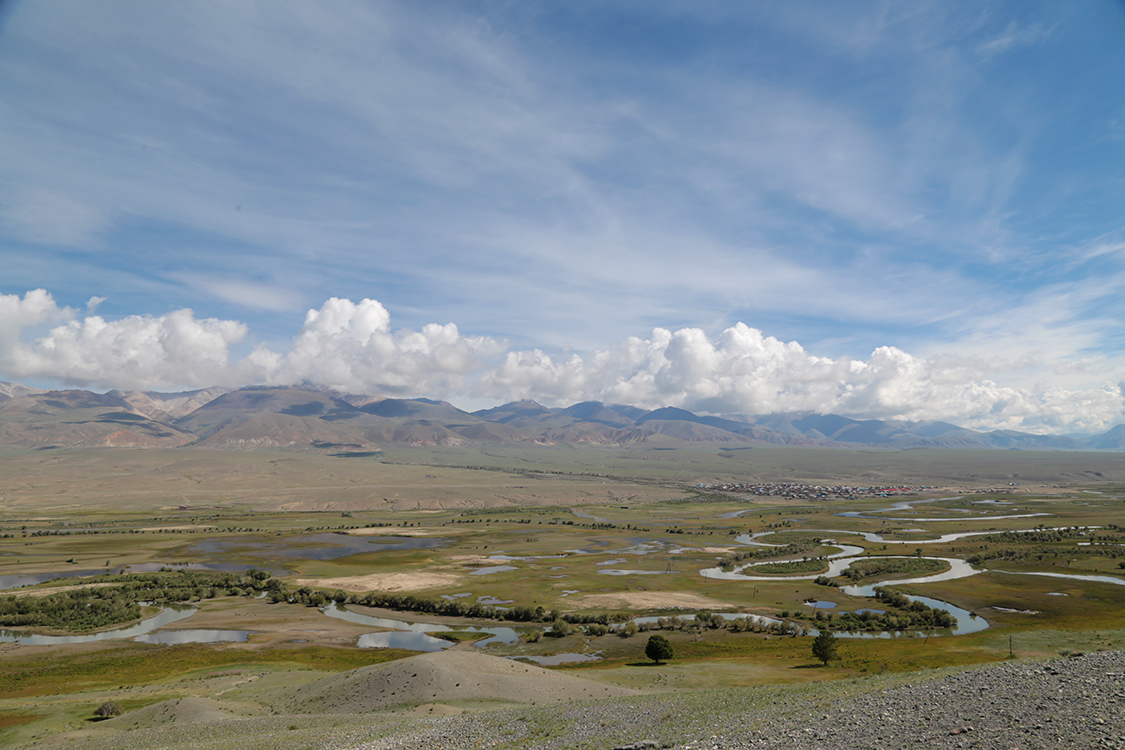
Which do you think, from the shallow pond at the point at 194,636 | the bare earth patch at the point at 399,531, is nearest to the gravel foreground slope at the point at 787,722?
the shallow pond at the point at 194,636

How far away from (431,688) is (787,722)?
2758 centimetres

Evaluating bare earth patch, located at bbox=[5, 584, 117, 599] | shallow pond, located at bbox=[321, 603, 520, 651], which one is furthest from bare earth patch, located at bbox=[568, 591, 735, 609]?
bare earth patch, located at bbox=[5, 584, 117, 599]

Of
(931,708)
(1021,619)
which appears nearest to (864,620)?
(1021,619)

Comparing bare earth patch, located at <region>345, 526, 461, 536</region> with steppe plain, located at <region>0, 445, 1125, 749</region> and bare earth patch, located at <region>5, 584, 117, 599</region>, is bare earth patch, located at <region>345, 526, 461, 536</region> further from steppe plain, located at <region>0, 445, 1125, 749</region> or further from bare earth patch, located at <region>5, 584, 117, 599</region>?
bare earth patch, located at <region>5, 584, 117, 599</region>

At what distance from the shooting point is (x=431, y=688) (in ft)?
145

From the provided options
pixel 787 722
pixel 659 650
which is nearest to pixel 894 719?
pixel 787 722

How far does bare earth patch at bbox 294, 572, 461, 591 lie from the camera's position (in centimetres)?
10044

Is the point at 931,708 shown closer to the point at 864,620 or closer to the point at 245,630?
the point at 864,620

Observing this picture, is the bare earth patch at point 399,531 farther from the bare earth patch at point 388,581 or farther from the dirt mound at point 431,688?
the dirt mound at point 431,688

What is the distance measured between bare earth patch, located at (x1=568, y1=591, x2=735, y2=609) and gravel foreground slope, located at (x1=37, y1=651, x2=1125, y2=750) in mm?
44812

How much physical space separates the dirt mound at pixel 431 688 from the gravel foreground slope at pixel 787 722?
395cm

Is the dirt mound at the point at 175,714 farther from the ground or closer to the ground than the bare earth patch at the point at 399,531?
farther from the ground

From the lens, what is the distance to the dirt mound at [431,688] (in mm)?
42969

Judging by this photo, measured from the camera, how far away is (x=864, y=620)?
73.9 meters
